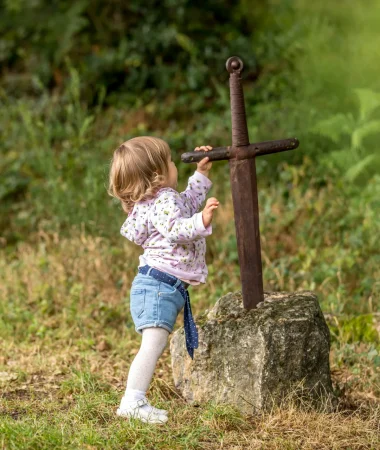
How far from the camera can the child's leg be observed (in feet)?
12.6

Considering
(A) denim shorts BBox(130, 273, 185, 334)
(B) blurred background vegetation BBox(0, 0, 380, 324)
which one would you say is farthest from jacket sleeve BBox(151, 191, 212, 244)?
(B) blurred background vegetation BBox(0, 0, 380, 324)

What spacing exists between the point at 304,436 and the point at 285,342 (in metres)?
0.47

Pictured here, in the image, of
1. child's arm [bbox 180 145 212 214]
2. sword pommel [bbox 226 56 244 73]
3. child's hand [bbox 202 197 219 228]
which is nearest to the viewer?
child's hand [bbox 202 197 219 228]

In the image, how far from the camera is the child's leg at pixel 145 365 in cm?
386

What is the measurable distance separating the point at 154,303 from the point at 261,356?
595 millimetres

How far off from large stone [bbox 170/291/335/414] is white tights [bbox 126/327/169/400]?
28 cm

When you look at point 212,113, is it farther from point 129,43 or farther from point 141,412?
point 141,412

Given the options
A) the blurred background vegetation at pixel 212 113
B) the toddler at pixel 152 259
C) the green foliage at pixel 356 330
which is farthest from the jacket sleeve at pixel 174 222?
the green foliage at pixel 356 330

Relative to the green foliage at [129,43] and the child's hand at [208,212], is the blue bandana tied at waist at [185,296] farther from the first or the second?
the green foliage at [129,43]

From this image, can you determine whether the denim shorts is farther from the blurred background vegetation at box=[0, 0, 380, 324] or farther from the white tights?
the blurred background vegetation at box=[0, 0, 380, 324]

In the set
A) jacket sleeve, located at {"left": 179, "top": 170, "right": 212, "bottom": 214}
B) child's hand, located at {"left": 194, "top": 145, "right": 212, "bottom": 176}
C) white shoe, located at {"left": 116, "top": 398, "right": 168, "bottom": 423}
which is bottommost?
white shoe, located at {"left": 116, "top": 398, "right": 168, "bottom": 423}

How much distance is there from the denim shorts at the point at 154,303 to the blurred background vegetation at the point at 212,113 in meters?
1.74

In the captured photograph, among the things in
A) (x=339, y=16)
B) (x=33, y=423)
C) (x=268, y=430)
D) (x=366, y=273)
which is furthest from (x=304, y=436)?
(x=339, y=16)

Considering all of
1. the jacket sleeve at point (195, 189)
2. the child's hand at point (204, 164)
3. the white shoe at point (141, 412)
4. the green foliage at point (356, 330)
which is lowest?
the white shoe at point (141, 412)
